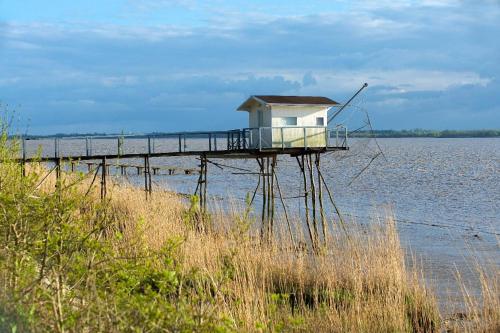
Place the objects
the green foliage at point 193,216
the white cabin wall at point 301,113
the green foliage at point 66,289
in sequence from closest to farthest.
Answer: the green foliage at point 66,289
the green foliage at point 193,216
the white cabin wall at point 301,113

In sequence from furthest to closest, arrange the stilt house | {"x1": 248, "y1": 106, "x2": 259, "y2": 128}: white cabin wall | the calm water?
{"x1": 248, "y1": 106, "x2": 259, "y2": 128}: white cabin wall < the stilt house < the calm water

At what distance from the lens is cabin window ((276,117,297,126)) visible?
23708 mm

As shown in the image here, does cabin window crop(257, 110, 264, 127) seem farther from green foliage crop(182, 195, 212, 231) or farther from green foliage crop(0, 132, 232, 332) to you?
green foliage crop(0, 132, 232, 332)

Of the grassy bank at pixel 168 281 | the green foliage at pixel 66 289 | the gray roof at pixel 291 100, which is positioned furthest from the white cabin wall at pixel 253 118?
the green foliage at pixel 66 289

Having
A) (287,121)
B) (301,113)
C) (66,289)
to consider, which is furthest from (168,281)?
(301,113)

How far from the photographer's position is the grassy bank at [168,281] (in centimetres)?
501

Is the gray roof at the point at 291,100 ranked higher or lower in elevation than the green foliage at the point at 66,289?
higher

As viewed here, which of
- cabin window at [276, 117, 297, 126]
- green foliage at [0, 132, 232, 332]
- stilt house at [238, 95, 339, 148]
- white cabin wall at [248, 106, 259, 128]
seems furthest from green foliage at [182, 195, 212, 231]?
white cabin wall at [248, 106, 259, 128]

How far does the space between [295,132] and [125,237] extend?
9.96m

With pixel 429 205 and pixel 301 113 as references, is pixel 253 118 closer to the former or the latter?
pixel 301 113

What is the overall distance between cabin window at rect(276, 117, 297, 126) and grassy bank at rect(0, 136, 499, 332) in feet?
21.0

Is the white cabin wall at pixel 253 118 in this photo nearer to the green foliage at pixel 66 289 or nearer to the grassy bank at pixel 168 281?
the grassy bank at pixel 168 281

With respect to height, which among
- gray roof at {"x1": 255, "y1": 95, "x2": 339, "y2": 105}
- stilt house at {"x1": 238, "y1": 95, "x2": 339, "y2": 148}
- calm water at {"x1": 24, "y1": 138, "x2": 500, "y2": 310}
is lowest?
calm water at {"x1": 24, "y1": 138, "x2": 500, "y2": 310}

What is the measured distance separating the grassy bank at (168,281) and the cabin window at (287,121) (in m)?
6.41
